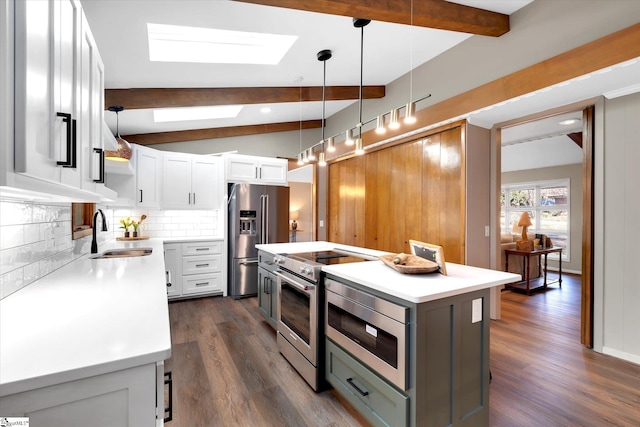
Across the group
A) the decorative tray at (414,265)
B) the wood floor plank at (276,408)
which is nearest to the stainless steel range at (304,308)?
the wood floor plank at (276,408)

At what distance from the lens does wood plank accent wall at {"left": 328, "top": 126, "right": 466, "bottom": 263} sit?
130 inches

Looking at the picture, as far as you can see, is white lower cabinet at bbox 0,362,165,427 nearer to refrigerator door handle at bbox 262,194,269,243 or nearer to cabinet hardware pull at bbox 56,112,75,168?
cabinet hardware pull at bbox 56,112,75,168

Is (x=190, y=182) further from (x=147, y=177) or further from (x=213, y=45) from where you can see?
(x=213, y=45)

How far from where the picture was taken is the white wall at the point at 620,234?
8.13 feet

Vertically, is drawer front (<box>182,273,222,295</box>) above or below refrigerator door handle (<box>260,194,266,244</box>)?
below

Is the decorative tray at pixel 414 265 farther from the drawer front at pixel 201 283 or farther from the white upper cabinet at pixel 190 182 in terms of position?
the white upper cabinet at pixel 190 182

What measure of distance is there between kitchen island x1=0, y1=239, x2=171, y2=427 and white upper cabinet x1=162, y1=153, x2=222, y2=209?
345 centimetres

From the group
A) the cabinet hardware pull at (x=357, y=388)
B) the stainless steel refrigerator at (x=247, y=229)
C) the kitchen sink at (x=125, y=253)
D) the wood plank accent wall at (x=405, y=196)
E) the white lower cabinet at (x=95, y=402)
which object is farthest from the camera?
the stainless steel refrigerator at (x=247, y=229)

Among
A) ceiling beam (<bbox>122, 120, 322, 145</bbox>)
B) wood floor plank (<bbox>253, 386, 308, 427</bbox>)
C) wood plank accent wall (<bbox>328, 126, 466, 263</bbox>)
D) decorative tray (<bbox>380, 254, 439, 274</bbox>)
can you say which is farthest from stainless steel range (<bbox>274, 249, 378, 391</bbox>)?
ceiling beam (<bbox>122, 120, 322, 145</bbox>)

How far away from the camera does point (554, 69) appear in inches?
91.2

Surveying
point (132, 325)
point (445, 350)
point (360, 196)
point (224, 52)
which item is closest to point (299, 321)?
point (445, 350)

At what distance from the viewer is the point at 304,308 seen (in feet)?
7.54

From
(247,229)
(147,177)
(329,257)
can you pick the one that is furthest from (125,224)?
(329,257)

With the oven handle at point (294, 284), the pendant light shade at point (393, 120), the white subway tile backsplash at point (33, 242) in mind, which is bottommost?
the oven handle at point (294, 284)
